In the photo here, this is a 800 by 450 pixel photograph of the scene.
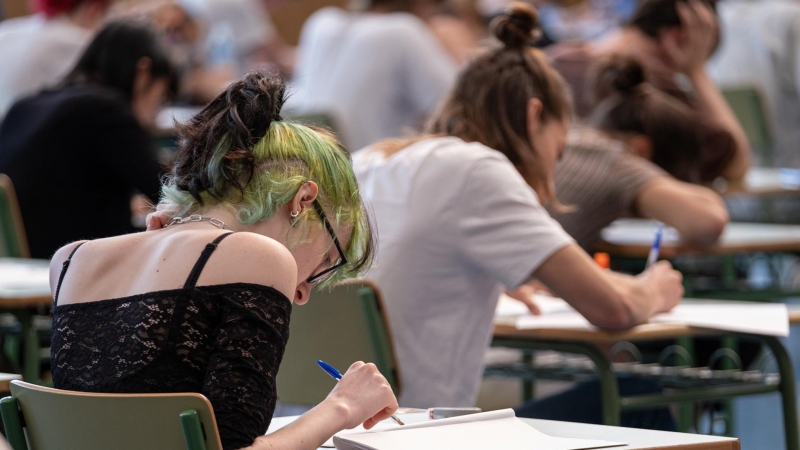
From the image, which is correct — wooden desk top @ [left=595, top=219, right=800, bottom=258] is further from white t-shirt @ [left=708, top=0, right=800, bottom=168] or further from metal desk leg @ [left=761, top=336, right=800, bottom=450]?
white t-shirt @ [left=708, top=0, right=800, bottom=168]

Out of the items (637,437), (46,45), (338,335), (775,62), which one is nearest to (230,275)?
(637,437)

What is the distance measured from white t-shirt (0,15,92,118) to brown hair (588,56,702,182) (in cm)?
210

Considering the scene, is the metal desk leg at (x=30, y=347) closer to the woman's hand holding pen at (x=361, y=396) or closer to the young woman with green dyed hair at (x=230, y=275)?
the young woman with green dyed hair at (x=230, y=275)

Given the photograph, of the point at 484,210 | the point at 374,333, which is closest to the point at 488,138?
the point at 484,210

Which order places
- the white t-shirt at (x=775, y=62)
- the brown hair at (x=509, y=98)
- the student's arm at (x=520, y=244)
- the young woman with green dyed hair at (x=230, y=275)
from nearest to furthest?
the young woman with green dyed hair at (x=230, y=275) < the student's arm at (x=520, y=244) < the brown hair at (x=509, y=98) < the white t-shirt at (x=775, y=62)

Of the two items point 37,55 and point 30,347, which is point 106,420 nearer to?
point 30,347

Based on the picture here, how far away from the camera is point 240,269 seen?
4.01 feet

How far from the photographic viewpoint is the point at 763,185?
4.11 meters

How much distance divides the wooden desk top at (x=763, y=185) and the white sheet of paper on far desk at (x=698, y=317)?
1.45m

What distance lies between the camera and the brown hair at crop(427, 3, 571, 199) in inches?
88.9

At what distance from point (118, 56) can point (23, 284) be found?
1.07 m

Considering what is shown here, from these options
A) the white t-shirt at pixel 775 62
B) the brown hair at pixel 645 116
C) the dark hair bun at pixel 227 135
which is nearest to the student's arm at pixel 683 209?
the brown hair at pixel 645 116

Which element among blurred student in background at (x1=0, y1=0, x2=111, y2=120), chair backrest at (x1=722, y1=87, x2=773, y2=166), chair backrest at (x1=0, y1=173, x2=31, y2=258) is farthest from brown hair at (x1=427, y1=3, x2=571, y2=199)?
chair backrest at (x1=722, y1=87, x2=773, y2=166)

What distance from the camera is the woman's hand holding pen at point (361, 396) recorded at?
131 centimetres
